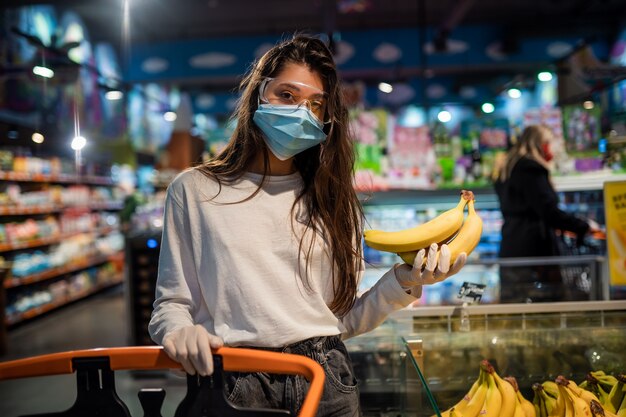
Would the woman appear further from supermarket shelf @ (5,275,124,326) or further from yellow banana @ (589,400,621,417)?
supermarket shelf @ (5,275,124,326)

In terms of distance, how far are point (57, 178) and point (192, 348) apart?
8.56 meters

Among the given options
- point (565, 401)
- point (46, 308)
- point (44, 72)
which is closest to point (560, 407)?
point (565, 401)

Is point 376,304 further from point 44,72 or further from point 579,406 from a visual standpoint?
point 44,72

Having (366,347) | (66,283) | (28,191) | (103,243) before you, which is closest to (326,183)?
(366,347)

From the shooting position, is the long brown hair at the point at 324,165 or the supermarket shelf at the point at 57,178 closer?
the long brown hair at the point at 324,165

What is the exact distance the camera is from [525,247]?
4.01 m

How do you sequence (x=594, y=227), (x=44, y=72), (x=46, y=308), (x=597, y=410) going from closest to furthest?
(x=597, y=410), (x=594, y=227), (x=44, y=72), (x=46, y=308)

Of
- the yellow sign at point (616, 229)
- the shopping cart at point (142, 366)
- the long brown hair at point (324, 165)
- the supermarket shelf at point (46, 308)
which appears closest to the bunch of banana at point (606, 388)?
the yellow sign at point (616, 229)

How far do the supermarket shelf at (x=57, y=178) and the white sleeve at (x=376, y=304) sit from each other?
6863 mm

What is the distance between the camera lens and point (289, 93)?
1570 mm

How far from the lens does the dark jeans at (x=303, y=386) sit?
141cm

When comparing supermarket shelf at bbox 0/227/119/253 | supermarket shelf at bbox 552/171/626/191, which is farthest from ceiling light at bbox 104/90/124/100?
supermarket shelf at bbox 552/171/626/191

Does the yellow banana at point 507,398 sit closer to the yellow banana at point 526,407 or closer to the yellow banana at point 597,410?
the yellow banana at point 526,407

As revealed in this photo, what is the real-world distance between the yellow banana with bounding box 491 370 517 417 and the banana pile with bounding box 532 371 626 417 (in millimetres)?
146
